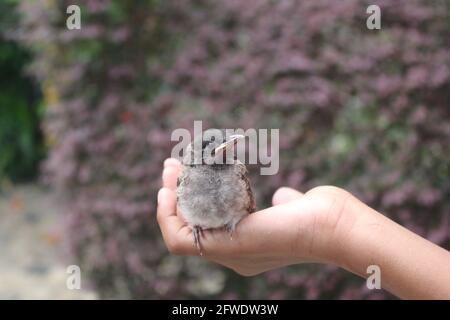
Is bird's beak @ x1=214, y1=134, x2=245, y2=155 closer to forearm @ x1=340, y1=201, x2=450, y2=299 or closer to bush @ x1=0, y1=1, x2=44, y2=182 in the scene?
forearm @ x1=340, y1=201, x2=450, y2=299

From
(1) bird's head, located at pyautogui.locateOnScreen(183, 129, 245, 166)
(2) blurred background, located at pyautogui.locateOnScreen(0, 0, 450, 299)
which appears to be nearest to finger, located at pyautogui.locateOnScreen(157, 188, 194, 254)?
(1) bird's head, located at pyautogui.locateOnScreen(183, 129, 245, 166)

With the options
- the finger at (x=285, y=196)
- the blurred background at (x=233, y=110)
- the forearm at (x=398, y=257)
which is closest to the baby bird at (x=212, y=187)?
the finger at (x=285, y=196)

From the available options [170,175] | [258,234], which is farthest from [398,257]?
[170,175]

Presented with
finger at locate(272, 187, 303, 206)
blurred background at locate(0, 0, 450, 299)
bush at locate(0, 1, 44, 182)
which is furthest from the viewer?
bush at locate(0, 1, 44, 182)

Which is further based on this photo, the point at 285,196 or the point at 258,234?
the point at 285,196

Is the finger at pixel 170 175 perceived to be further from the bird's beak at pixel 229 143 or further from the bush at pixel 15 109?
the bush at pixel 15 109

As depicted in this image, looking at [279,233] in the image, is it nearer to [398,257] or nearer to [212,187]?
[212,187]

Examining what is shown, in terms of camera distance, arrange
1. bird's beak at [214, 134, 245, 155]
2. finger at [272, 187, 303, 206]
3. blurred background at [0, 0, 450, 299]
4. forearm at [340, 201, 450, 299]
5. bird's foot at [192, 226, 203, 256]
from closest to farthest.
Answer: forearm at [340, 201, 450, 299] → bird's beak at [214, 134, 245, 155] → bird's foot at [192, 226, 203, 256] → finger at [272, 187, 303, 206] → blurred background at [0, 0, 450, 299]
